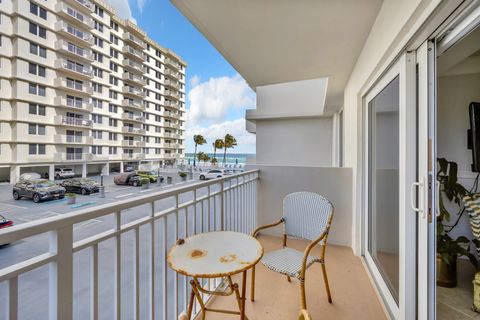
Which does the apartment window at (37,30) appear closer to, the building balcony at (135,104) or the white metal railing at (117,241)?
the white metal railing at (117,241)

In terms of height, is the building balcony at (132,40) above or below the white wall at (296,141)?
above

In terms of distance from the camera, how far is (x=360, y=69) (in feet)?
7.68

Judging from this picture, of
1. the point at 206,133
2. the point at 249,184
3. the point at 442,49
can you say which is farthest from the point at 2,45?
the point at 206,133

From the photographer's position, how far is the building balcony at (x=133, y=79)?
401 centimetres

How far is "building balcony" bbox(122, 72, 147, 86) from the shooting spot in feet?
13.2

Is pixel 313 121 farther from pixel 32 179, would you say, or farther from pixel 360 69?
pixel 32 179

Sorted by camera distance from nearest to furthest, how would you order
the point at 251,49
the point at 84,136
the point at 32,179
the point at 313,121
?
the point at 32,179, the point at 251,49, the point at 84,136, the point at 313,121

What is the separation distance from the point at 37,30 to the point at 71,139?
0.96 meters

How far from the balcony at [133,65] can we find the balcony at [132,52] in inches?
4.4

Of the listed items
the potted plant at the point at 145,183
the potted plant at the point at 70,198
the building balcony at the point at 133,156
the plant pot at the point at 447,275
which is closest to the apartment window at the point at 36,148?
the potted plant at the point at 70,198

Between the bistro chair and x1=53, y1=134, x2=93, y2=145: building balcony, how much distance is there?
191cm

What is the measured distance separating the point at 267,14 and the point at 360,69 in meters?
1.25

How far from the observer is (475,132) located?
1830 millimetres

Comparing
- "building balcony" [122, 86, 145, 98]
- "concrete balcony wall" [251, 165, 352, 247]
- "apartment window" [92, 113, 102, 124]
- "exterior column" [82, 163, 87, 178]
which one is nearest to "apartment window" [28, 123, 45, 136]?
"exterior column" [82, 163, 87, 178]
